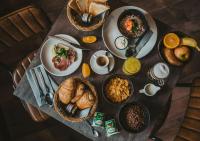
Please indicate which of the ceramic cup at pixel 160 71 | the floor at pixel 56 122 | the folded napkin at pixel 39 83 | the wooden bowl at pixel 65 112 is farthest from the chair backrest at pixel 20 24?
the ceramic cup at pixel 160 71

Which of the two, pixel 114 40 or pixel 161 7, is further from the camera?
pixel 161 7

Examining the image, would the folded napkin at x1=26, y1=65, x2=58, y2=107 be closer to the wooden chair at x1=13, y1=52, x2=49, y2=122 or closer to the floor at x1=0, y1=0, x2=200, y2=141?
the wooden chair at x1=13, y1=52, x2=49, y2=122

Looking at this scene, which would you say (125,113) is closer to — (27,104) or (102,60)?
(102,60)

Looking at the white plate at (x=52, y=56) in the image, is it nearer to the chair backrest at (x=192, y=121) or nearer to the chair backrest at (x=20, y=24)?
the chair backrest at (x=20, y=24)

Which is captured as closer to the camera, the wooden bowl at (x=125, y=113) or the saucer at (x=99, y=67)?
the wooden bowl at (x=125, y=113)

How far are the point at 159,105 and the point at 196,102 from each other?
367mm

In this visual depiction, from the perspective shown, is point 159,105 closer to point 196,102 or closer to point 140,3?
point 196,102

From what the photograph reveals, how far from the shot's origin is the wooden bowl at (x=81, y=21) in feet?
6.98

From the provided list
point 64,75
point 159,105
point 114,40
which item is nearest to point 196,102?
point 159,105

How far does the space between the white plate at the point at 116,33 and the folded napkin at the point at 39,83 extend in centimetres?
43

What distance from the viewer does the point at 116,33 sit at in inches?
87.1

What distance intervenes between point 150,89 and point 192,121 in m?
0.46

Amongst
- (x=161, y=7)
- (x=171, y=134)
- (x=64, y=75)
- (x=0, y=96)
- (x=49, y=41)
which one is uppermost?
(x=161, y=7)

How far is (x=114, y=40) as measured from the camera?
2.20 metres
